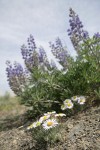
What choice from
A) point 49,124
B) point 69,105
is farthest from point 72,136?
point 69,105

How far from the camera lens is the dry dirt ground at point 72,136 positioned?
4.37m

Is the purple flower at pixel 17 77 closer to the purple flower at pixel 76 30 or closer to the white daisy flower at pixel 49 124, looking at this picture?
the purple flower at pixel 76 30

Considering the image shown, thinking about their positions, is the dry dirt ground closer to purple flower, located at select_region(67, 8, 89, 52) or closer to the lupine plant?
the lupine plant

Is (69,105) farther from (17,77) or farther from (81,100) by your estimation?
(17,77)

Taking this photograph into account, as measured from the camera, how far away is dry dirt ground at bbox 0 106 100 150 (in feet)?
14.3

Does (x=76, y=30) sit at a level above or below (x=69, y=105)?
above

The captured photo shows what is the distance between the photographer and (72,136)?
464 cm

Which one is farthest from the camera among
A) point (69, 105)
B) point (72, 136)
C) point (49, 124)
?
point (69, 105)

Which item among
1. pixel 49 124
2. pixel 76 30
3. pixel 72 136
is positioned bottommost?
pixel 72 136

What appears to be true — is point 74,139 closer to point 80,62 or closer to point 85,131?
point 85,131

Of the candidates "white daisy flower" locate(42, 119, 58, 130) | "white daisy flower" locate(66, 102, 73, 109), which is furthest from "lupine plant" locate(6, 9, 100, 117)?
"white daisy flower" locate(42, 119, 58, 130)

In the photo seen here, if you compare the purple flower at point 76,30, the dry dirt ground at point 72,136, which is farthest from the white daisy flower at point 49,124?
the purple flower at point 76,30

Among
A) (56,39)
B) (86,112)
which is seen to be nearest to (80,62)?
(86,112)

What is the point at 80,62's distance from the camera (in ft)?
20.1
